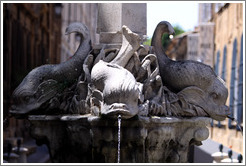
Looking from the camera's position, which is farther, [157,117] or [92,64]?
[92,64]

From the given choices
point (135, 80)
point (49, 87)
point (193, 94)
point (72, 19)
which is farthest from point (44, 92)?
point (72, 19)

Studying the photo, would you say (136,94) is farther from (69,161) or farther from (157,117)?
(69,161)

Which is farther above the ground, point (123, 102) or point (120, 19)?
point (120, 19)

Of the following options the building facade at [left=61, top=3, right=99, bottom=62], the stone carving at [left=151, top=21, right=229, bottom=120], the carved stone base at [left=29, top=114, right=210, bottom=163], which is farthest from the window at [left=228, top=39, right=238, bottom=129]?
the building facade at [left=61, top=3, right=99, bottom=62]

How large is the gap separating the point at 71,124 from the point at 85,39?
1.22 metres

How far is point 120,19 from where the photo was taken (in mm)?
8375

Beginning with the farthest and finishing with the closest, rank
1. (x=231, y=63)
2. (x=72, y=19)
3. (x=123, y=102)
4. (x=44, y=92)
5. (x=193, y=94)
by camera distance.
→ (x=72, y=19), (x=231, y=63), (x=44, y=92), (x=193, y=94), (x=123, y=102)

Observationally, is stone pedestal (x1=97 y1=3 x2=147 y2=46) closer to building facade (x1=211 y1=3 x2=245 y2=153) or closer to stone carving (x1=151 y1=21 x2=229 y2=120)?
stone carving (x1=151 y1=21 x2=229 y2=120)

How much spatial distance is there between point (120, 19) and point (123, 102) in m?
1.63

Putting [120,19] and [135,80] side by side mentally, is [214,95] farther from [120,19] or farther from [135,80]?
[120,19]

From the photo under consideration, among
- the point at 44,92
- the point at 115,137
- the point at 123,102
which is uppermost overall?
the point at 44,92

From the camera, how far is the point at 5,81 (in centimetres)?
2352

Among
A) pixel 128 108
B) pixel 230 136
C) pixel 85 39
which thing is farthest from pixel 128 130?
pixel 230 136

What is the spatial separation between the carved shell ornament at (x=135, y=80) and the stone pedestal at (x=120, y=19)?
8.0 inches
